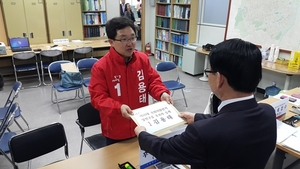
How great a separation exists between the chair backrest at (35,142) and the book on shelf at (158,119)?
Answer: 0.84 meters

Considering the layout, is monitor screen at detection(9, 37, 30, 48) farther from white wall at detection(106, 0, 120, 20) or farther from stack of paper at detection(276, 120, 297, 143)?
stack of paper at detection(276, 120, 297, 143)

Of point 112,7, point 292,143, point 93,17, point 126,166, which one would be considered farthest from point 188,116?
point 112,7

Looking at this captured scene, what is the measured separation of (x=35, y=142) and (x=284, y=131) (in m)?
2.01

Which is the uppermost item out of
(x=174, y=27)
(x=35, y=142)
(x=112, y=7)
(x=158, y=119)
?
(x=112, y=7)

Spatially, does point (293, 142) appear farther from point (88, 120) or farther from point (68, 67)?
point (68, 67)

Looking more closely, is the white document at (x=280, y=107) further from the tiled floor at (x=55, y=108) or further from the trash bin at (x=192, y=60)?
the trash bin at (x=192, y=60)

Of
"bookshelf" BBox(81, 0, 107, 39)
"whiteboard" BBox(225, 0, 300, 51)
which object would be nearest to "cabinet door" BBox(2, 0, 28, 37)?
"bookshelf" BBox(81, 0, 107, 39)

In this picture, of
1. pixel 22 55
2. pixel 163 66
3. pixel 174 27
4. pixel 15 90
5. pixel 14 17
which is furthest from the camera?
pixel 174 27

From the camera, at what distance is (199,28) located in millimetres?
5852

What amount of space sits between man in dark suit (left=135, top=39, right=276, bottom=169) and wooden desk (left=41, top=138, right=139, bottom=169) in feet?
2.34

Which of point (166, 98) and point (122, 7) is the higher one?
point (122, 7)

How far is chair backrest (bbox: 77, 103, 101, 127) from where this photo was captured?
7.39 feet

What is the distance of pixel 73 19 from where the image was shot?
21.0 feet

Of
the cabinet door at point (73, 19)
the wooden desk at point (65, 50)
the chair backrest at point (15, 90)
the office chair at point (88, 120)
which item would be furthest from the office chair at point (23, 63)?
the office chair at point (88, 120)
